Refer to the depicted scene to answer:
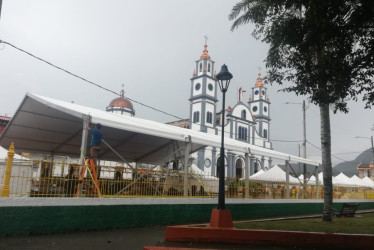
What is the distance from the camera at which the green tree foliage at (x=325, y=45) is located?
595 cm

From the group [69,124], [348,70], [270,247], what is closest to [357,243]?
[270,247]

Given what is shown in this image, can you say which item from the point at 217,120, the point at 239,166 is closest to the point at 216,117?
the point at 217,120

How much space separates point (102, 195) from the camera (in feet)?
26.2

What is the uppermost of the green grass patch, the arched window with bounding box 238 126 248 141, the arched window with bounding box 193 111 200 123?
the arched window with bounding box 193 111 200 123

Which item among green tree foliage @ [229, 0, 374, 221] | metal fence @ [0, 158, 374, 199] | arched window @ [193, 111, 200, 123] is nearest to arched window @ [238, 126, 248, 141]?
arched window @ [193, 111, 200, 123]

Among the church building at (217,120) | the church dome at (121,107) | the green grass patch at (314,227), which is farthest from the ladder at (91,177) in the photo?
the church dome at (121,107)

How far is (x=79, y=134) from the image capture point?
444 inches

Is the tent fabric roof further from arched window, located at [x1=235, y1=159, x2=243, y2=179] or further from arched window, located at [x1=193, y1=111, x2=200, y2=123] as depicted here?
arched window, located at [x1=235, y1=159, x2=243, y2=179]

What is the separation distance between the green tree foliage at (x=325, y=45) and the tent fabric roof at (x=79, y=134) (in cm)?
403

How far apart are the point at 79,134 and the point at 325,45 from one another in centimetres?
830

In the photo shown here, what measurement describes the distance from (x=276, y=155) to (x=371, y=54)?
7.82 m

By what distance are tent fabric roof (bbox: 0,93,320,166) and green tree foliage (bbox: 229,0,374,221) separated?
403cm

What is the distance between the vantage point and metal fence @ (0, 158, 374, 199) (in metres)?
7.16

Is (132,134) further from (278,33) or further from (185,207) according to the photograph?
(278,33)
